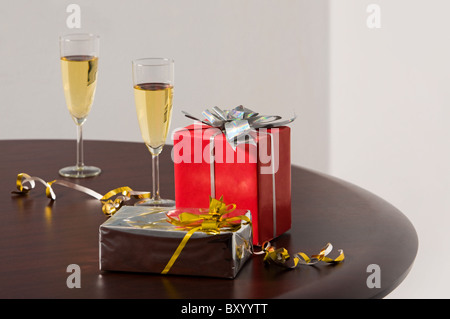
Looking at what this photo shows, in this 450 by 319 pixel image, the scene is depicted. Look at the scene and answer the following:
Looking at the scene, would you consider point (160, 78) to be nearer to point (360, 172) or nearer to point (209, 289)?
point (209, 289)

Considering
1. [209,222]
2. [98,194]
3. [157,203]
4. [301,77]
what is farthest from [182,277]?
[301,77]

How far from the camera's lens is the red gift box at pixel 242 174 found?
3.47 ft

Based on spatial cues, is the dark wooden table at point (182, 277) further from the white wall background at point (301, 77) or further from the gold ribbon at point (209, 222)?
the white wall background at point (301, 77)

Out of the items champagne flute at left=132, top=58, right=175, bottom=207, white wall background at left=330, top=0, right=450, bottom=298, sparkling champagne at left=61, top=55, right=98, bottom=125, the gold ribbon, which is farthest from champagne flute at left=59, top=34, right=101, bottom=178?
white wall background at left=330, top=0, right=450, bottom=298

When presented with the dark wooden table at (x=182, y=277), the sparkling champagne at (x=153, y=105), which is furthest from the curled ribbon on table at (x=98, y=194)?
the sparkling champagne at (x=153, y=105)

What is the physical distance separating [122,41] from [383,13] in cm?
130

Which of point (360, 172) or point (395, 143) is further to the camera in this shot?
point (360, 172)

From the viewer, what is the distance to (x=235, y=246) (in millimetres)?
940

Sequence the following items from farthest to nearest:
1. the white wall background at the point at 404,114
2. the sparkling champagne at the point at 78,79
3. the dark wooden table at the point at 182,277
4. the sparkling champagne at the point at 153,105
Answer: the white wall background at the point at 404,114, the sparkling champagne at the point at 78,79, the sparkling champagne at the point at 153,105, the dark wooden table at the point at 182,277

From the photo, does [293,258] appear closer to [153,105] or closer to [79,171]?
[153,105]

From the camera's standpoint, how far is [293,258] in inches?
39.2

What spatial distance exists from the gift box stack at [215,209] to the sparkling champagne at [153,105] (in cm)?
8

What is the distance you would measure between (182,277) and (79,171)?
597mm

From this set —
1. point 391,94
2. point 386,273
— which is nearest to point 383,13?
point 391,94
